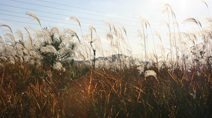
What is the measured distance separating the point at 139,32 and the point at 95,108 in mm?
4039

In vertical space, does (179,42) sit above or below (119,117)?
above

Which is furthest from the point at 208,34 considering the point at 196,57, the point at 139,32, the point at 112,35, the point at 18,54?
the point at 18,54

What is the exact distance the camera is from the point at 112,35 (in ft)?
14.5

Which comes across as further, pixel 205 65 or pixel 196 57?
pixel 196 57

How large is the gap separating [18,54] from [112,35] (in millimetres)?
3175

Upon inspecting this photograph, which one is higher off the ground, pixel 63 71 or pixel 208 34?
pixel 208 34

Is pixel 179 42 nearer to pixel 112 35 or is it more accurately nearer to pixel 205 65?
pixel 205 65

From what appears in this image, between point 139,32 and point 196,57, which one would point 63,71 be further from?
point 196,57

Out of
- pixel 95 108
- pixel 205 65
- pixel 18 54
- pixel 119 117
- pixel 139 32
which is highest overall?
pixel 139 32

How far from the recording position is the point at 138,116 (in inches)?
63.9

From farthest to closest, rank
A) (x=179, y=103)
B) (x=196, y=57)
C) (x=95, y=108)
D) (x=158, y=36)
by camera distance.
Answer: (x=158, y=36) → (x=196, y=57) → (x=179, y=103) → (x=95, y=108)

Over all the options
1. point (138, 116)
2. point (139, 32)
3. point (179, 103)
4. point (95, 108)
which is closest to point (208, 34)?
point (139, 32)

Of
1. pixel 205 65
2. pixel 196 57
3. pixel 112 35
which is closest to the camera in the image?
pixel 205 65

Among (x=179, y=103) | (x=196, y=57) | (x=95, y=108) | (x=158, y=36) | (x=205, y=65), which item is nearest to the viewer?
(x=95, y=108)
